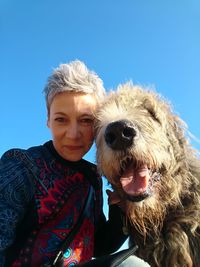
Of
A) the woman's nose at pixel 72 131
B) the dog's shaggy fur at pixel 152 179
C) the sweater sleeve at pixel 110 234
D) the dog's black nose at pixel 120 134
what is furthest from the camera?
the sweater sleeve at pixel 110 234

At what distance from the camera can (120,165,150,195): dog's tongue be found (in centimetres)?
473

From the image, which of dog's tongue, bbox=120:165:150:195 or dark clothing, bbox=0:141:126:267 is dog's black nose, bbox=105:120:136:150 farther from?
dark clothing, bbox=0:141:126:267

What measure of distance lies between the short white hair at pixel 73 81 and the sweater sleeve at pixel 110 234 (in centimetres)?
133

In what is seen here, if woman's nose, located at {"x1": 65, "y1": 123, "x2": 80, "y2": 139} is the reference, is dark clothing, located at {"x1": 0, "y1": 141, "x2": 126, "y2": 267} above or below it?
below

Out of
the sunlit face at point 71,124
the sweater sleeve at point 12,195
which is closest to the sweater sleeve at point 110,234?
the sunlit face at point 71,124

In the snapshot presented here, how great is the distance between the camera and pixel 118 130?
455 cm

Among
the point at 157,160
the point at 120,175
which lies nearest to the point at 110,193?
the point at 120,175

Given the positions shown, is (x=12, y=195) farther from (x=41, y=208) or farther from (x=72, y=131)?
(x=72, y=131)

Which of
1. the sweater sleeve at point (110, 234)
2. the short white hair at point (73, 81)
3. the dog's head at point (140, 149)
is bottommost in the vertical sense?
the sweater sleeve at point (110, 234)

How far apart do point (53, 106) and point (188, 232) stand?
2.01 metres

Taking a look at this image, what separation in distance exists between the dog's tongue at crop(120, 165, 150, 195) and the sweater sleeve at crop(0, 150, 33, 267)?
0.99 m

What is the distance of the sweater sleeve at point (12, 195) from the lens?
417 cm

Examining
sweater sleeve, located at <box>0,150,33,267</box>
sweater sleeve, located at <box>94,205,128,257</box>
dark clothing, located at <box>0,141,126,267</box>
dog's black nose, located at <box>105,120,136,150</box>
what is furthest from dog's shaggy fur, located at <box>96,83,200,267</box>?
sweater sleeve, located at <box>0,150,33,267</box>

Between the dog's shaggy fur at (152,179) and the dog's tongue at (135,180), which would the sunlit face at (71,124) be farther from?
the dog's tongue at (135,180)
